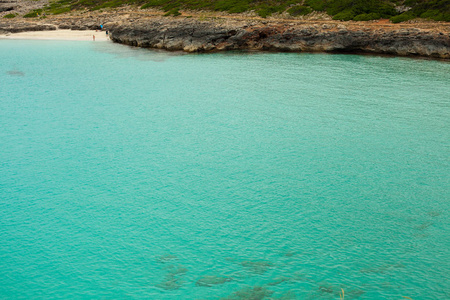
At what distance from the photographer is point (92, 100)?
29109 millimetres

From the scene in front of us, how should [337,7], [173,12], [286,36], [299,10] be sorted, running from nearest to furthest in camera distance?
[286,36]
[337,7]
[299,10]
[173,12]

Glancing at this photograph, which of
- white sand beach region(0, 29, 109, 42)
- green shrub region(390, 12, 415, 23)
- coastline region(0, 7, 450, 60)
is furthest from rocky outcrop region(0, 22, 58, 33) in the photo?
green shrub region(390, 12, 415, 23)

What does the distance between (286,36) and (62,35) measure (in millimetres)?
40029

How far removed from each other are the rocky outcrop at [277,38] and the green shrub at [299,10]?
918 centimetres

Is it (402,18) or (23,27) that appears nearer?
(402,18)

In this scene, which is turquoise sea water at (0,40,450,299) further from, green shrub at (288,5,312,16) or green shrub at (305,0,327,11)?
green shrub at (288,5,312,16)

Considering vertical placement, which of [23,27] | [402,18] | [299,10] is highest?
[299,10]

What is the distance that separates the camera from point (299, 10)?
2382 inches

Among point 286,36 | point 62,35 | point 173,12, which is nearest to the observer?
point 286,36

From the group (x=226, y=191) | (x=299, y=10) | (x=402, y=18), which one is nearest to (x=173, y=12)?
(x=299, y=10)

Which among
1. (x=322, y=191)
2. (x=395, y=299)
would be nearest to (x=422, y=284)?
(x=395, y=299)

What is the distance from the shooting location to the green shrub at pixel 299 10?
195 ft

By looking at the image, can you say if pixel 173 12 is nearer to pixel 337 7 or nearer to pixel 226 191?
pixel 337 7

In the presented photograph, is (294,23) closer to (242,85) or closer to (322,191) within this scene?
(242,85)
